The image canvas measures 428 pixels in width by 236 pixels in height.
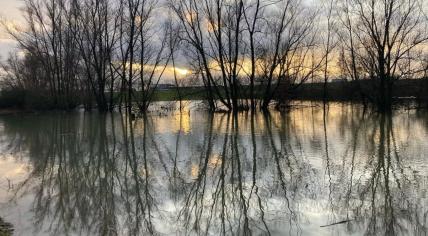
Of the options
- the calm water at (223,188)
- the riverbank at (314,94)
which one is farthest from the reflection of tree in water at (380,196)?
the riverbank at (314,94)

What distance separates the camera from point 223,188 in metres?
8.80

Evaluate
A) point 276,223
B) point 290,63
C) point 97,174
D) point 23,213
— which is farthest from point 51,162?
point 290,63

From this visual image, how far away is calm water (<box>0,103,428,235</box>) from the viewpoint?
6458mm

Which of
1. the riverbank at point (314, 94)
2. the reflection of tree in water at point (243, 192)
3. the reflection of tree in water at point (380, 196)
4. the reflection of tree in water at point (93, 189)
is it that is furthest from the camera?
the riverbank at point (314, 94)

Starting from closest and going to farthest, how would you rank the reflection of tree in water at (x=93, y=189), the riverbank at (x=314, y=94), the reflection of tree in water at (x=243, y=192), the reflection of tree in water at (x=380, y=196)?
the reflection of tree in water at (x=380, y=196) < the reflection of tree in water at (x=243, y=192) < the reflection of tree in water at (x=93, y=189) < the riverbank at (x=314, y=94)

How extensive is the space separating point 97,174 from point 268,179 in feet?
13.1

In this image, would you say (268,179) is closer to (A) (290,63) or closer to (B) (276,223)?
(B) (276,223)

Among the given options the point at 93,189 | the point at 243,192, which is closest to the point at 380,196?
the point at 243,192

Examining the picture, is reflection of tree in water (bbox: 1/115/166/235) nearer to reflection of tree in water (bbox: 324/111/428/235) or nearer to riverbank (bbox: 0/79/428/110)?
reflection of tree in water (bbox: 324/111/428/235)

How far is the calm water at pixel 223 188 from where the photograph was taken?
6.46 m

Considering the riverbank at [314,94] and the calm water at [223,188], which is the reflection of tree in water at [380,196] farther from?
the riverbank at [314,94]


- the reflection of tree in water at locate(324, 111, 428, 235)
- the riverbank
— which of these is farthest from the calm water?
the riverbank

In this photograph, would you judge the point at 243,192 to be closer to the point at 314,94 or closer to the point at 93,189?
the point at 93,189

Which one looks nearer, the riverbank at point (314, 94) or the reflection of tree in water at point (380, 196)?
the reflection of tree in water at point (380, 196)
